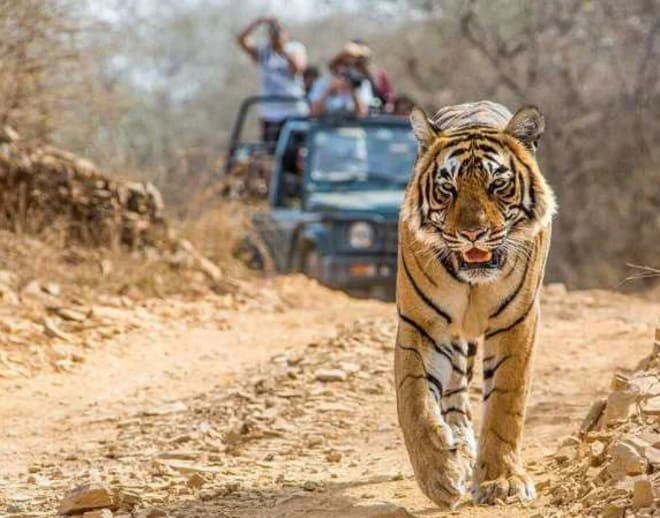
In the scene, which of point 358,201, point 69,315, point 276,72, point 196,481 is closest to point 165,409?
point 196,481

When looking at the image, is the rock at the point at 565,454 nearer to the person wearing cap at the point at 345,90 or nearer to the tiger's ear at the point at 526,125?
the tiger's ear at the point at 526,125

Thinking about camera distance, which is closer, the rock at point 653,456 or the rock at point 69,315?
the rock at point 653,456

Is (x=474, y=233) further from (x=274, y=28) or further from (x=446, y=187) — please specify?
(x=274, y=28)

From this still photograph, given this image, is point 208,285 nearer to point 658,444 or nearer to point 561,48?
point 658,444

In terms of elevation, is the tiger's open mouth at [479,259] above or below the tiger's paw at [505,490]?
above

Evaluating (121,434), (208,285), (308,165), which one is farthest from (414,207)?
(308,165)

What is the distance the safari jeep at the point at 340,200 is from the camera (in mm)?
11930

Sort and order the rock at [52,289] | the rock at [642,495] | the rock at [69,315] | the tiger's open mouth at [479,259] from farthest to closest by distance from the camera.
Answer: the rock at [52,289] → the rock at [69,315] → the tiger's open mouth at [479,259] → the rock at [642,495]

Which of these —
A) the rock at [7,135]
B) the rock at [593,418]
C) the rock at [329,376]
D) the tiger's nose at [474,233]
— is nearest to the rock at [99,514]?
the tiger's nose at [474,233]

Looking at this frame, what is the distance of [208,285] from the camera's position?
36.9 ft

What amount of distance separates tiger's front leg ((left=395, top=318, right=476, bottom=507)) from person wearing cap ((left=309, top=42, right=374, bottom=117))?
7858 mm

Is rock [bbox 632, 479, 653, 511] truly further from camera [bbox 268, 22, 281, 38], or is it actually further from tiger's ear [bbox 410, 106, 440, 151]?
camera [bbox 268, 22, 281, 38]

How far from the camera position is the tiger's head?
4.99m

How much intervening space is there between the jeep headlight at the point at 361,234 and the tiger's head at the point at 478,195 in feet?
21.2
